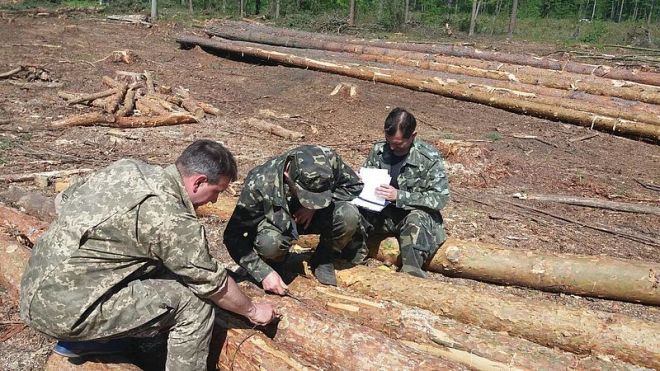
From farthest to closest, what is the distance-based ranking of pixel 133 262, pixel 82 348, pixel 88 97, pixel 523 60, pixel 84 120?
pixel 523 60
pixel 88 97
pixel 84 120
pixel 82 348
pixel 133 262

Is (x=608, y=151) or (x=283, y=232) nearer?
(x=283, y=232)

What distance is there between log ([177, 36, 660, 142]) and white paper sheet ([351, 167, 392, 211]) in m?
8.36

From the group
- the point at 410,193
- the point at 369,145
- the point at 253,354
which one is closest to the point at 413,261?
the point at 410,193

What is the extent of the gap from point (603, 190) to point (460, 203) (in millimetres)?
2411

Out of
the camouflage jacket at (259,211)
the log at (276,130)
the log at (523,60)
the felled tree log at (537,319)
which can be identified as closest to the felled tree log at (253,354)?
the camouflage jacket at (259,211)

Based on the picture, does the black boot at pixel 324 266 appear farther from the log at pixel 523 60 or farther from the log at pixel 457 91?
the log at pixel 523 60

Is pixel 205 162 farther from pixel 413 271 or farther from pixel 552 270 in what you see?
pixel 552 270

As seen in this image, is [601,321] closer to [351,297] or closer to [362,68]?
[351,297]

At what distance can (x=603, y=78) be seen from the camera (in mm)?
14289

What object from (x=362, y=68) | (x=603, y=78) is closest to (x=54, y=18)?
(x=362, y=68)

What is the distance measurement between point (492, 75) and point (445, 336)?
1224 cm

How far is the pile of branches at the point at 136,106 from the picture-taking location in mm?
10188

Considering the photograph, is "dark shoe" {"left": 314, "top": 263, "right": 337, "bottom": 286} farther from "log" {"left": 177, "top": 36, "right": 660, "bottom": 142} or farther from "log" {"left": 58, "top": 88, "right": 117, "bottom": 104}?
"log" {"left": 177, "top": 36, "right": 660, "bottom": 142}

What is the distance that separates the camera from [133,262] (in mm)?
3031
